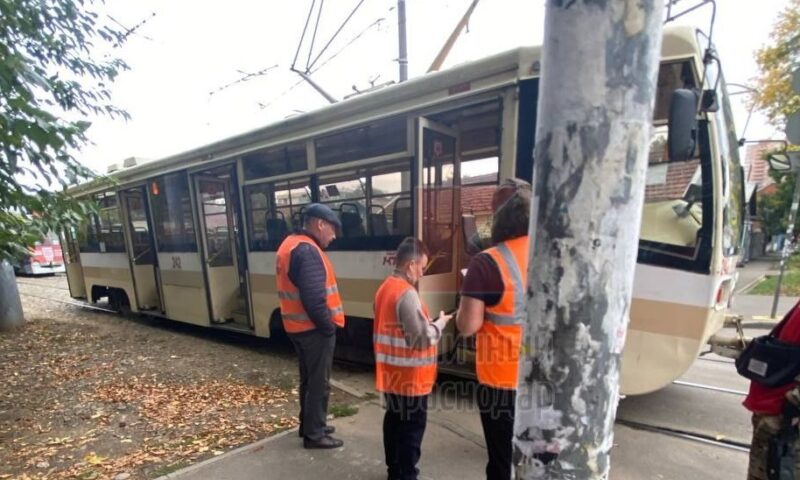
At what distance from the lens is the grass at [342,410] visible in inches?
149

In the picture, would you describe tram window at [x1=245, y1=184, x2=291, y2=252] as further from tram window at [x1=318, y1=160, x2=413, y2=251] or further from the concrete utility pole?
the concrete utility pole

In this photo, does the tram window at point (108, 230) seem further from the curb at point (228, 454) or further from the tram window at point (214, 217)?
the curb at point (228, 454)

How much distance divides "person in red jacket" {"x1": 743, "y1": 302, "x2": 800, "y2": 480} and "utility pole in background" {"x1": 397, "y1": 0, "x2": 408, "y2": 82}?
6894 millimetres

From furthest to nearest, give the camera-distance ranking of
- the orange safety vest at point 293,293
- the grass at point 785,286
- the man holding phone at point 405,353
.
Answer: the grass at point 785,286
the orange safety vest at point 293,293
the man holding phone at point 405,353

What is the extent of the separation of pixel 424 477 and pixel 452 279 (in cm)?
194

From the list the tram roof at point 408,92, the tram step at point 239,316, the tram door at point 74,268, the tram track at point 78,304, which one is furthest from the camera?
the tram door at point 74,268

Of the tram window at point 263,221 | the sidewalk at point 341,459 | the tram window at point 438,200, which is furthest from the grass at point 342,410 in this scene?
the tram window at point 263,221

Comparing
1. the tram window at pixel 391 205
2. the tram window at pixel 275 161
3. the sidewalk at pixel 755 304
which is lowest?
the sidewalk at pixel 755 304

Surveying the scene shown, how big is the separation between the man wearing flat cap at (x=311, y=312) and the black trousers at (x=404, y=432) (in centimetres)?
74

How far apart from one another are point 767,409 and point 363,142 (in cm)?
359

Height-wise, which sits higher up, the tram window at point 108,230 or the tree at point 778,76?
the tree at point 778,76

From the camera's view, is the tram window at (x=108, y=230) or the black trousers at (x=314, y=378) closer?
the black trousers at (x=314, y=378)

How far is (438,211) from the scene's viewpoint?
415 cm

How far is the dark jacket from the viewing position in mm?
3043
